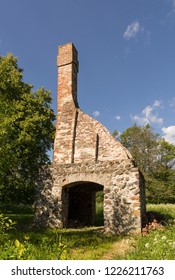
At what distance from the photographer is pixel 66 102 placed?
12898 mm

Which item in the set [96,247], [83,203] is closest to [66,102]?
[83,203]

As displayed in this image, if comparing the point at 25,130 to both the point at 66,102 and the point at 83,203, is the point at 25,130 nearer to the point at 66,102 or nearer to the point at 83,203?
the point at 66,102

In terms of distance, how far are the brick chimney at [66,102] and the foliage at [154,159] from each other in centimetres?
2110

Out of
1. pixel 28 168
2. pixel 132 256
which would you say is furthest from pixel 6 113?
pixel 28 168

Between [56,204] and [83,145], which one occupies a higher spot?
[83,145]

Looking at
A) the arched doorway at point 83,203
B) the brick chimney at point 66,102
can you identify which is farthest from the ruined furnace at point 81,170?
the arched doorway at point 83,203

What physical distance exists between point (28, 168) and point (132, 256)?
555 inches

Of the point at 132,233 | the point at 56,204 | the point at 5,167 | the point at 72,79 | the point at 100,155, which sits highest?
the point at 72,79

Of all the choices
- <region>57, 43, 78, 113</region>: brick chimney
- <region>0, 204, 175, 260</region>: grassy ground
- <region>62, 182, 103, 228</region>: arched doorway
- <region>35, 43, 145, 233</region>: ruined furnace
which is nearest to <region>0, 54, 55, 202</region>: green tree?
<region>62, 182, 103, 228</region>: arched doorway

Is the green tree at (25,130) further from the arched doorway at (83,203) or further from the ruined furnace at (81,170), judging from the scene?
the ruined furnace at (81,170)

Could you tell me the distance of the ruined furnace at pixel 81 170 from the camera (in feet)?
32.4

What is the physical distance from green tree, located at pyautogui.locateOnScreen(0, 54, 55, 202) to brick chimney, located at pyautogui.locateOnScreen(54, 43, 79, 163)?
4.08 metres
